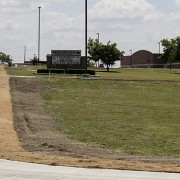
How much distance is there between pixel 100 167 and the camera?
32.1ft

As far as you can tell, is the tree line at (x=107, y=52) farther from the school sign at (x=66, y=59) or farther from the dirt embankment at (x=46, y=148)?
the dirt embankment at (x=46, y=148)

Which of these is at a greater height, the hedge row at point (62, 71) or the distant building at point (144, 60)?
the distant building at point (144, 60)

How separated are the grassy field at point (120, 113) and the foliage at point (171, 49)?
36.4 metres

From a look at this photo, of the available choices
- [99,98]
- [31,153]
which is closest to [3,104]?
[99,98]

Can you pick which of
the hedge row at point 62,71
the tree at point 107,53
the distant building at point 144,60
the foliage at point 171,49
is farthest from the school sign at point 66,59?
the distant building at point 144,60

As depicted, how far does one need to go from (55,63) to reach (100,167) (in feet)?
140

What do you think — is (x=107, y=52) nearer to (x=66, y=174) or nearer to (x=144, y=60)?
(x=66, y=174)

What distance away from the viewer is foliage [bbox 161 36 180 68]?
7712 centimetres

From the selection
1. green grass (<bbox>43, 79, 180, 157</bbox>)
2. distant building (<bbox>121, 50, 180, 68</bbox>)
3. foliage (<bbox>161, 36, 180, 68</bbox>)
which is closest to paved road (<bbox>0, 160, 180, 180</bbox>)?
green grass (<bbox>43, 79, 180, 157</bbox>)

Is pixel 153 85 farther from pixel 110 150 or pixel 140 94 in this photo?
pixel 110 150

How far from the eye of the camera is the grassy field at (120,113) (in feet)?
51.8

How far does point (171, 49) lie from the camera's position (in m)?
82.8

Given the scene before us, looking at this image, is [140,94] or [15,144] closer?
[15,144]

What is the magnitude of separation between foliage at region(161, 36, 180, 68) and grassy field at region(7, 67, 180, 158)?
36.4 metres
